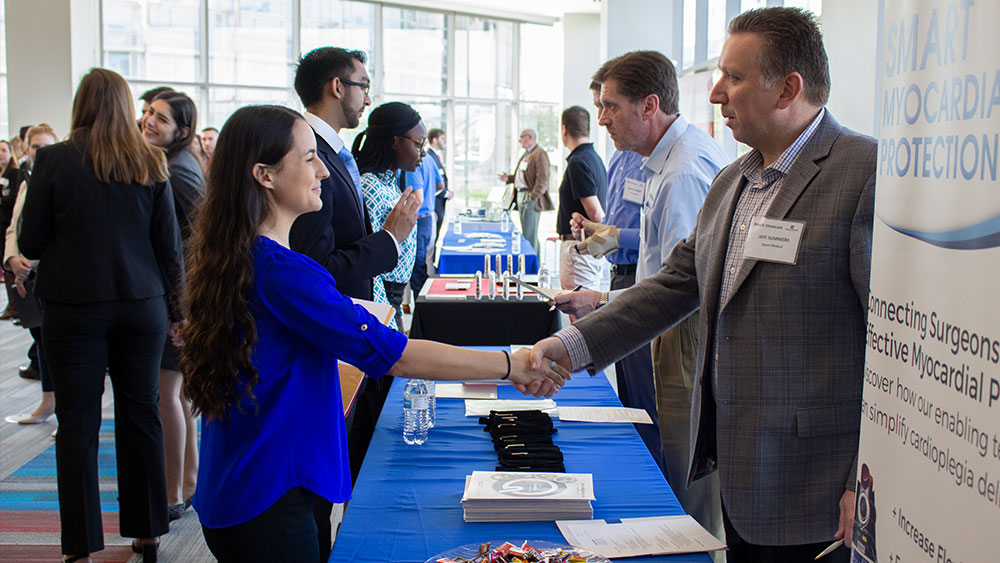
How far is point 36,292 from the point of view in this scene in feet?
8.80

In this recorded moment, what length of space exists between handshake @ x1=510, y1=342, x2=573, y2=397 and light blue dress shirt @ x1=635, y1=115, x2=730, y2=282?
719 mm

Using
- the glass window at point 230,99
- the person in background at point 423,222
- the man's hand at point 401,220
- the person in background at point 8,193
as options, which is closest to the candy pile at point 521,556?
the man's hand at point 401,220

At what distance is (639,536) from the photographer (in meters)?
1.52

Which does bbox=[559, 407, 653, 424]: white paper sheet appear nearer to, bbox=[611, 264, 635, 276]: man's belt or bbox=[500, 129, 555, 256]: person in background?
bbox=[611, 264, 635, 276]: man's belt

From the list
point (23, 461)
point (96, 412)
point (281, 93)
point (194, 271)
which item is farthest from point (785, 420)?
point (281, 93)

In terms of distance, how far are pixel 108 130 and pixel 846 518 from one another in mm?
2433

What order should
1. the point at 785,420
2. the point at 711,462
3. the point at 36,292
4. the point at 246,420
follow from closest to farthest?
the point at 246,420 < the point at 785,420 < the point at 711,462 < the point at 36,292

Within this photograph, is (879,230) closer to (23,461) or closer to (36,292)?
(36,292)

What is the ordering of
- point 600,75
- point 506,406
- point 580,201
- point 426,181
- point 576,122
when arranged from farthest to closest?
point 426,181 < point 576,122 < point 580,201 < point 600,75 < point 506,406

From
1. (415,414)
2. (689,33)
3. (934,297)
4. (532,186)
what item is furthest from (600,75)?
(532,186)

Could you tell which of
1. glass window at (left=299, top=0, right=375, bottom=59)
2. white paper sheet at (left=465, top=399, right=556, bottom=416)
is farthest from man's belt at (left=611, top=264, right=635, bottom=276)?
glass window at (left=299, top=0, right=375, bottom=59)

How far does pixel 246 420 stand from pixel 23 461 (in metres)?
3.25

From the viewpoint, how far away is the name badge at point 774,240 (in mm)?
1566

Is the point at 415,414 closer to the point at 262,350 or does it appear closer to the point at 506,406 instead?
the point at 506,406
